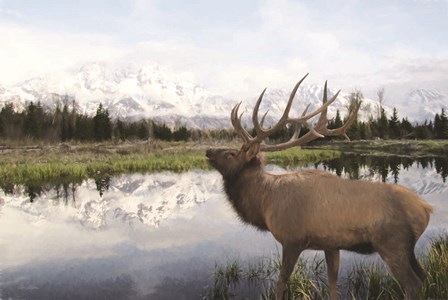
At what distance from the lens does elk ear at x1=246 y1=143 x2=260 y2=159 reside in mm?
5863

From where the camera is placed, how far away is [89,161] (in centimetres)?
2261

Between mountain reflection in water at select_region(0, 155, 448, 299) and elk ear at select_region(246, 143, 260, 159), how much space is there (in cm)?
74

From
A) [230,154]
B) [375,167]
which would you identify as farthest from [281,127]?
[375,167]

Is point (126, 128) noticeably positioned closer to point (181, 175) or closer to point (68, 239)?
point (181, 175)

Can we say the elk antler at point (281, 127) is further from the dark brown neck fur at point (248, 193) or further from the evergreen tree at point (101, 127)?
the evergreen tree at point (101, 127)

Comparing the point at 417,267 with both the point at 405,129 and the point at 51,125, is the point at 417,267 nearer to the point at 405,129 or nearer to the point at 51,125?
the point at 51,125

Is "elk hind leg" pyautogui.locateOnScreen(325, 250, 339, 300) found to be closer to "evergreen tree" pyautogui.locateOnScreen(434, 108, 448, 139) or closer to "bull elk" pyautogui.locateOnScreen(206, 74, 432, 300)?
"bull elk" pyautogui.locateOnScreen(206, 74, 432, 300)

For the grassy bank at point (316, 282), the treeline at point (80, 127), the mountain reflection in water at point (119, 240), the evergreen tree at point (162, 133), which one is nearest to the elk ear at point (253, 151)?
the mountain reflection in water at point (119, 240)

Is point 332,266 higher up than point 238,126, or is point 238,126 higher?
point 238,126

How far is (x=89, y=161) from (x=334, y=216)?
65.0ft

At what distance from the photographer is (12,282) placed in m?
6.66

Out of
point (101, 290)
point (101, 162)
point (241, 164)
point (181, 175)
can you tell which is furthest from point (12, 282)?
point (101, 162)

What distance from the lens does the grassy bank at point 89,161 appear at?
18.2 m

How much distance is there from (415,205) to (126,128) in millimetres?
58787
